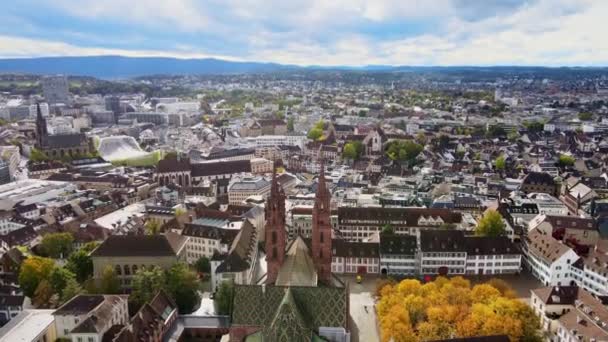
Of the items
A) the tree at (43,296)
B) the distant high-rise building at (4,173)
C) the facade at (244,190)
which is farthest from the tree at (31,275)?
the distant high-rise building at (4,173)

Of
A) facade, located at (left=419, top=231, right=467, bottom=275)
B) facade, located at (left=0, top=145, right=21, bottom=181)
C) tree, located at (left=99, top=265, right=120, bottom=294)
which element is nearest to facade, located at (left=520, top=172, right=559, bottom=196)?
facade, located at (left=419, top=231, right=467, bottom=275)

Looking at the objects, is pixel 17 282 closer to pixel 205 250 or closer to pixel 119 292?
pixel 119 292

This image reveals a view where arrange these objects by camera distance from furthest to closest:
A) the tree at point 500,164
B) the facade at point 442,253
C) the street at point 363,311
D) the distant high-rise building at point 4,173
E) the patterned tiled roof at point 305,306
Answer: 1. the tree at point 500,164
2. the distant high-rise building at point 4,173
3. the facade at point 442,253
4. the street at point 363,311
5. the patterned tiled roof at point 305,306

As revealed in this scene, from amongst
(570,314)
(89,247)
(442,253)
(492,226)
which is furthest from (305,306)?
(492,226)

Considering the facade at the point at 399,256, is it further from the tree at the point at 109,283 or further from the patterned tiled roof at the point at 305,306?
the tree at the point at 109,283

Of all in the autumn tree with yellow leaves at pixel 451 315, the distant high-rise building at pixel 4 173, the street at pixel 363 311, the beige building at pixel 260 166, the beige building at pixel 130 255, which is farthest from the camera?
the beige building at pixel 260 166

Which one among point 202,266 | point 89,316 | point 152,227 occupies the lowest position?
point 202,266

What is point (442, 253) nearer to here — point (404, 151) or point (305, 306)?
point (305, 306)
